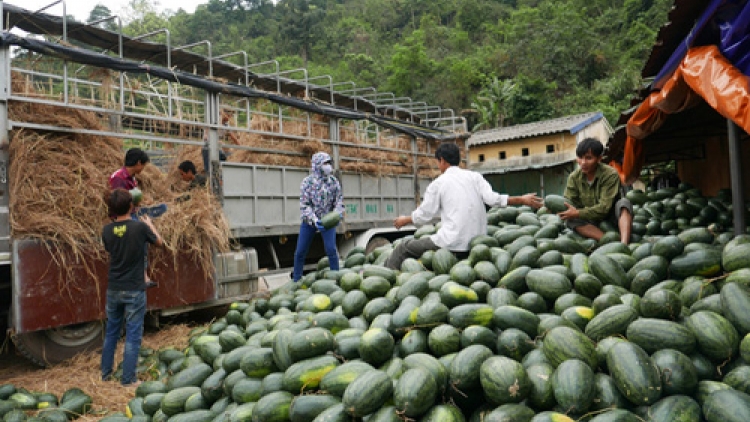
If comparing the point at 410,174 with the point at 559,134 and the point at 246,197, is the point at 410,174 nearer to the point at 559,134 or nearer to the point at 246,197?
the point at 246,197

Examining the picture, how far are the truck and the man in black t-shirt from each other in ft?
2.61

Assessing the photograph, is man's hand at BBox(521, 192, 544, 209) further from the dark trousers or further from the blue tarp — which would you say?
the blue tarp

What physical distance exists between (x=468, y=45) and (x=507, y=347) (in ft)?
189

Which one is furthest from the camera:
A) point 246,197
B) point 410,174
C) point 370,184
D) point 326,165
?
point 410,174

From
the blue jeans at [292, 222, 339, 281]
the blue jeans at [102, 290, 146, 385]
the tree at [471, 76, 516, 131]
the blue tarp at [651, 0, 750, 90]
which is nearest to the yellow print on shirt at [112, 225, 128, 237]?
the blue jeans at [102, 290, 146, 385]

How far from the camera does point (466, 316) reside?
341cm

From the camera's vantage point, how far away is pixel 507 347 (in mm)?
3127

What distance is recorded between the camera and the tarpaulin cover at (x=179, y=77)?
5.79 metres

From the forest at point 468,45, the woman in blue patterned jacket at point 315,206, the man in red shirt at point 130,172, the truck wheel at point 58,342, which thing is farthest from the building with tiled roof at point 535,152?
the truck wheel at point 58,342

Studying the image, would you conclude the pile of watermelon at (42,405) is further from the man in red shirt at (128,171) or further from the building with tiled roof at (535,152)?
the building with tiled roof at (535,152)

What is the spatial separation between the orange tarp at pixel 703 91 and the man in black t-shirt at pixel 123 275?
210 inches

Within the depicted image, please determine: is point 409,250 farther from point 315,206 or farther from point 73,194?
point 73,194

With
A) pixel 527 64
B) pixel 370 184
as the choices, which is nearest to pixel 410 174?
pixel 370 184

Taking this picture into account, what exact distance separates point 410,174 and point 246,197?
4.71 meters
